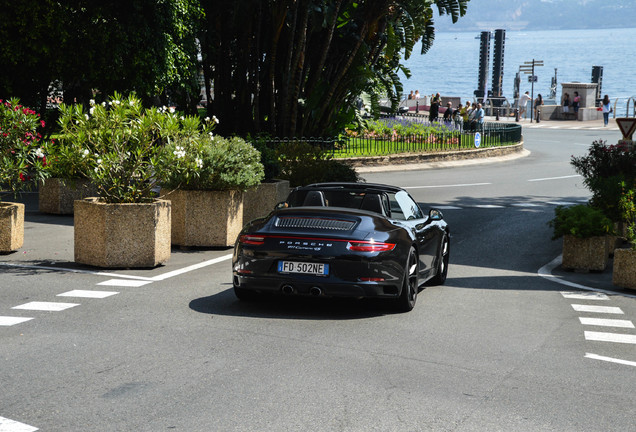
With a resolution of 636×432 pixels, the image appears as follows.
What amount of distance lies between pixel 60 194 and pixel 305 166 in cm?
478

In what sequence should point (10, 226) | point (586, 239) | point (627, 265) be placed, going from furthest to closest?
point (586, 239) → point (10, 226) → point (627, 265)

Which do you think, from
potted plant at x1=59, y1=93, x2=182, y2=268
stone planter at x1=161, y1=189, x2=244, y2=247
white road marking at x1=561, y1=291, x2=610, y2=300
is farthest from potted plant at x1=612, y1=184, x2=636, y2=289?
potted plant at x1=59, y1=93, x2=182, y2=268

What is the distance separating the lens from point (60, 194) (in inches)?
699

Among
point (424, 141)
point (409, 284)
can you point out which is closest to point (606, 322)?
point (409, 284)

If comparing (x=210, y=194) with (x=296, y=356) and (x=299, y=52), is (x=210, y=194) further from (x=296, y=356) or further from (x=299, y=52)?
(x=299, y=52)

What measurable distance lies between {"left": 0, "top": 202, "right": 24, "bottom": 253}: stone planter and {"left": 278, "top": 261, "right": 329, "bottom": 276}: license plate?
18.0 ft

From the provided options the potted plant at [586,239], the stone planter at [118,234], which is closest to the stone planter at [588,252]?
the potted plant at [586,239]

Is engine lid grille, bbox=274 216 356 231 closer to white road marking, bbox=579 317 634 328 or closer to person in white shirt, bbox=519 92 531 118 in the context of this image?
white road marking, bbox=579 317 634 328

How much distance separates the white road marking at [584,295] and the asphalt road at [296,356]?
0.04 metres

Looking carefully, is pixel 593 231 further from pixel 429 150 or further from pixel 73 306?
pixel 429 150

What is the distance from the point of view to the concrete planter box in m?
17.8

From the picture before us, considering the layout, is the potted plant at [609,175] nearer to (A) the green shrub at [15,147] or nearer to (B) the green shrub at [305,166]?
(B) the green shrub at [305,166]

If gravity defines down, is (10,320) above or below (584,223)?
below

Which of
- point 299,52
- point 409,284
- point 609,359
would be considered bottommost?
point 609,359
